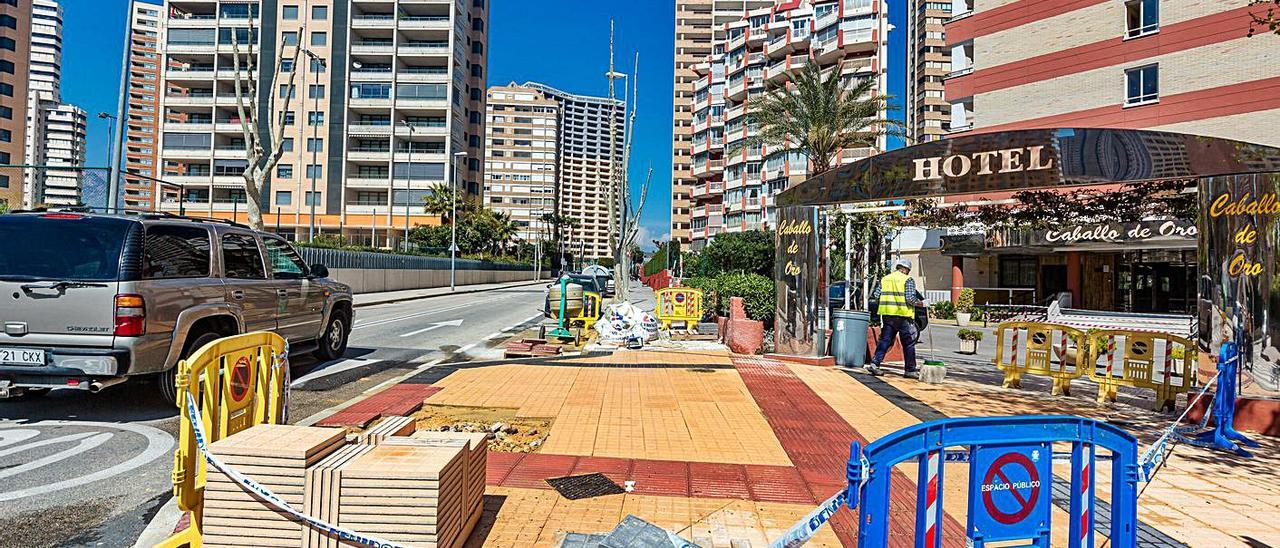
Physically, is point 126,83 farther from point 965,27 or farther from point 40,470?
point 965,27

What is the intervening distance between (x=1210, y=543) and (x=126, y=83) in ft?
72.5

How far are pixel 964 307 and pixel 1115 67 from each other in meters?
12.0

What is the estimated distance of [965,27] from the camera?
118 ft

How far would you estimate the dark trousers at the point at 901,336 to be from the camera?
1020cm

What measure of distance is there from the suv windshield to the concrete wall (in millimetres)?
22094

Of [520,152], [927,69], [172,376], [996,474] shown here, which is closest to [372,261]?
[172,376]

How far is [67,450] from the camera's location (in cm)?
529

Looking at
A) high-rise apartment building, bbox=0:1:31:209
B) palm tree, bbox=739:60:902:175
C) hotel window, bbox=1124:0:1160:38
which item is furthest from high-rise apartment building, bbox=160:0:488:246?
hotel window, bbox=1124:0:1160:38

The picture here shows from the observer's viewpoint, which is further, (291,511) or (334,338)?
(334,338)

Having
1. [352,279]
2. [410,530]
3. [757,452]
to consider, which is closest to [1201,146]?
[757,452]

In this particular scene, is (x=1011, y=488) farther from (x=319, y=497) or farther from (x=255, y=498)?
(x=255, y=498)

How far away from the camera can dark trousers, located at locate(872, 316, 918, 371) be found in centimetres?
1020

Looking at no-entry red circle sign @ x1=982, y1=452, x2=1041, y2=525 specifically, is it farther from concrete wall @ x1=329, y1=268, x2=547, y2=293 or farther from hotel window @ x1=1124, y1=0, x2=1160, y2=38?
hotel window @ x1=1124, y1=0, x2=1160, y2=38

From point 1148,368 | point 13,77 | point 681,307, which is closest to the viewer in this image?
point 1148,368
